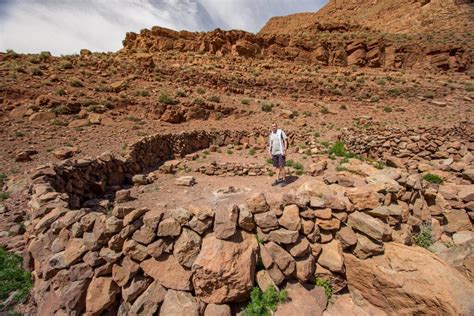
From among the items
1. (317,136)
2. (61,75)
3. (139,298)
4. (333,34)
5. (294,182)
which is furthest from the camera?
(333,34)

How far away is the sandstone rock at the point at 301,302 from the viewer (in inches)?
99.0

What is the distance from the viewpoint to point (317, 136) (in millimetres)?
13000

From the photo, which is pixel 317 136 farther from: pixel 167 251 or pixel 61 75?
pixel 61 75

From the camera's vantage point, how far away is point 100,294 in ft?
8.28

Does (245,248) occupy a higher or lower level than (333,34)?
lower

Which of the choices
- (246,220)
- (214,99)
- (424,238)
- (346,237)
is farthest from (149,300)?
(214,99)

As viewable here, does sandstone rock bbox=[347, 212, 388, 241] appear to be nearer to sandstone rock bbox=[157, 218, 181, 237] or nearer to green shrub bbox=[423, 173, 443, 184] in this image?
sandstone rock bbox=[157, 218, 181, 237]

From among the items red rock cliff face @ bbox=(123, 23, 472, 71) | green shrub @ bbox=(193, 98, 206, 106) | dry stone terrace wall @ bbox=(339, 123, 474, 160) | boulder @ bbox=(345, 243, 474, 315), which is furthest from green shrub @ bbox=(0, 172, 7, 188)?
red rock cliff face @ bbox=(123, 23, 472, 71)

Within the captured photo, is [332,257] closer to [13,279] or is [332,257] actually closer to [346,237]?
[346,237]

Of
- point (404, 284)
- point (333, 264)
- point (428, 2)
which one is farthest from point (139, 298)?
point (428, 2)

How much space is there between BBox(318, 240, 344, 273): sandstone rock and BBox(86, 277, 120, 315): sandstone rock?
273cm

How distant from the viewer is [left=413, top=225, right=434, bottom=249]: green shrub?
3.76 metres

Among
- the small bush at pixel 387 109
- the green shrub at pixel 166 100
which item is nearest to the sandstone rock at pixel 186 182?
the green shrub at pixel 166 100

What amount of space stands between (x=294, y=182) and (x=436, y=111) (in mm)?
16548
